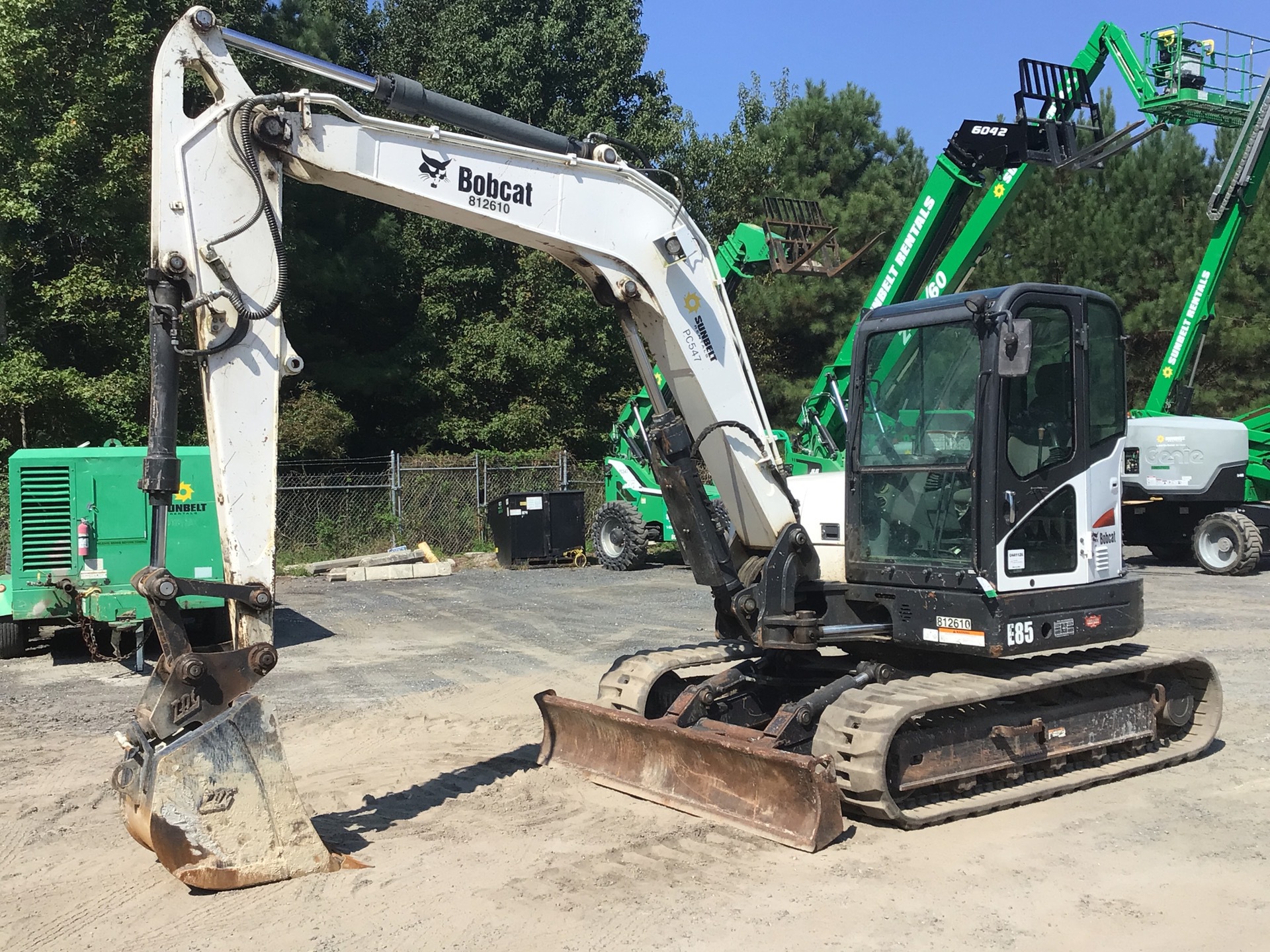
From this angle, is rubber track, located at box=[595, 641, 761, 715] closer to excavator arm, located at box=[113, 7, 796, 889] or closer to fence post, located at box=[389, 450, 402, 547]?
excavator arm, located at box=[113, 7, 796, 889]

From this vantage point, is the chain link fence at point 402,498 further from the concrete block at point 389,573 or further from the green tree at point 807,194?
the green tree at point 807,194

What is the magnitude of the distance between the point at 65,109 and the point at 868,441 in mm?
16488

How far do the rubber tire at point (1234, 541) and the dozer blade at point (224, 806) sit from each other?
14776 millimetres

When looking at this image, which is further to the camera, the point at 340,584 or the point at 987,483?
the point at 340,584

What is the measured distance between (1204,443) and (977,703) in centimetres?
1204

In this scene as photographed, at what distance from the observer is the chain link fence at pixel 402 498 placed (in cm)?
2009

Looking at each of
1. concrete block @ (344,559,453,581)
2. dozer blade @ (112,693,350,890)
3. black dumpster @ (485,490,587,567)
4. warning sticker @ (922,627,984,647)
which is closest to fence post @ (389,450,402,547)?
black dumpster @ (485,490,587,567)

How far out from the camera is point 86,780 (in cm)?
690

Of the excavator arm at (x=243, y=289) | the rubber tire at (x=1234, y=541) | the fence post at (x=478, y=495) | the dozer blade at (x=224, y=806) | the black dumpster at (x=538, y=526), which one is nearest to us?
the dozer blade at (x=224, y=806)

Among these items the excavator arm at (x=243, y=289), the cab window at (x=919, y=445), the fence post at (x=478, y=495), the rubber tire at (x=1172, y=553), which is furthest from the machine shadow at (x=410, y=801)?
the fence post at (x=478, y=495)

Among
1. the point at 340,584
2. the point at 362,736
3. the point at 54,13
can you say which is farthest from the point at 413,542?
the point at 362,736

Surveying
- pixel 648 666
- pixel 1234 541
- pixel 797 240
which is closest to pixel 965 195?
pixel 797 240

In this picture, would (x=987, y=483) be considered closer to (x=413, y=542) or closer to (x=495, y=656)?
(x=495, y=656)

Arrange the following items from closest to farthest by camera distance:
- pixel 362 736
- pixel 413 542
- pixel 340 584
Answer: pixel 362 736 < pixel 340 584 < pixel 413 542
